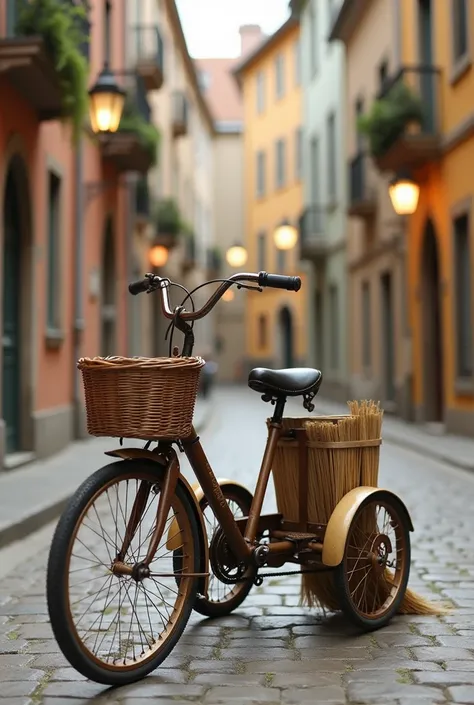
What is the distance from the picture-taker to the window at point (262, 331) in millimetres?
46250

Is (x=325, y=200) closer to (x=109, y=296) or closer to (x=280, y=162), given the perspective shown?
(x=109, y=296)

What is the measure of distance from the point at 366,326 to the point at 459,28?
9.08 meters

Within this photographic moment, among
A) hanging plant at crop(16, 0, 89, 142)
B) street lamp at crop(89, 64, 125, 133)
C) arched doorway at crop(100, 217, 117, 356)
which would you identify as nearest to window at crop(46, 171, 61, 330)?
street lamp at crop(89, 64, 125, 133)

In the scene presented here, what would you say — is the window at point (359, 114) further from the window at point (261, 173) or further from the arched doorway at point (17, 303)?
the window at point (261, 173)

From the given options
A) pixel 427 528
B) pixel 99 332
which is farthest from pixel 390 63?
pixel 427 528

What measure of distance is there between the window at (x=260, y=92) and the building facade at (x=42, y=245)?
2885 cm

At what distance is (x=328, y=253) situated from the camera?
28.2 metres

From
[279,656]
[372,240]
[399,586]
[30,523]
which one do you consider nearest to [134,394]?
[279,656]

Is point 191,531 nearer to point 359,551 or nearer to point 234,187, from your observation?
point 359,551

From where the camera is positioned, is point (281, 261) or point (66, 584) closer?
point (66, 584)

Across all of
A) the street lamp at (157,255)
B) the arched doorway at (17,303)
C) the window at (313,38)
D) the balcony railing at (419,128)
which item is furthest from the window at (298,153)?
the arched doorway at (17,303)

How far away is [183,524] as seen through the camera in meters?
4.08

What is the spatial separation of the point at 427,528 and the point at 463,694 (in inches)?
156

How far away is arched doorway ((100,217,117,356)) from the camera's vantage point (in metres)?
18.5
